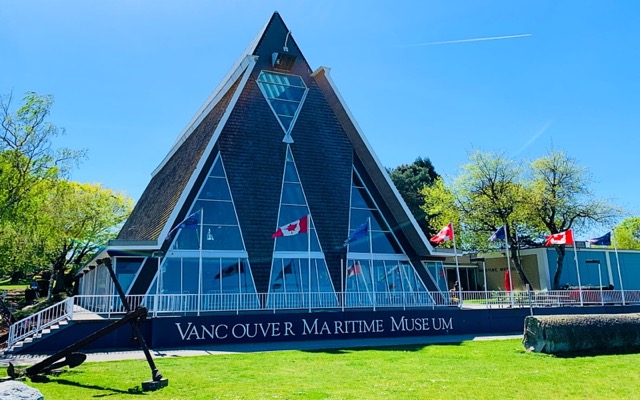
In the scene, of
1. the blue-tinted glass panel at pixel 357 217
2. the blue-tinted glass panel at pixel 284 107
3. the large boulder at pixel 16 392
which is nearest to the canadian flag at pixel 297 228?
the blue-tinted glass panel at pixel 357 217

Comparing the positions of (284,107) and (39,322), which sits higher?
(284,107)

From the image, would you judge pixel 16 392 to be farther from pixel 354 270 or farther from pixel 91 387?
pixel 354 270

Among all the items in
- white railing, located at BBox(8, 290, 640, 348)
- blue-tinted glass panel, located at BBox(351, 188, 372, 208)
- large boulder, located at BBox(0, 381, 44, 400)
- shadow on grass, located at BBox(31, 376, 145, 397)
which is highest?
blue-tinted glass panel, located at BBox(351, 188, 372, 208)

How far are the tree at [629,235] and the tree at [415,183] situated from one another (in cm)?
2834

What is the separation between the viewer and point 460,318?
69.9 feet

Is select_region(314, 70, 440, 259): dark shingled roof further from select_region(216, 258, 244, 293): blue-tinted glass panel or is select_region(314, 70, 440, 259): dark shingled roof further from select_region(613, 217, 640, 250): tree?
select_region(613, 217, 640, 250): tree

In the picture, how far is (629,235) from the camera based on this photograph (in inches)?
2707

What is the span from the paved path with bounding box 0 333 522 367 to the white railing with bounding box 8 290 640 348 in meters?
1.45

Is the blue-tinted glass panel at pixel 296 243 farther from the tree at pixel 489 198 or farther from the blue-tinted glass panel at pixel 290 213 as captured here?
the tree at pixel 489 198

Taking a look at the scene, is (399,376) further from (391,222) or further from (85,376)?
(391,222)

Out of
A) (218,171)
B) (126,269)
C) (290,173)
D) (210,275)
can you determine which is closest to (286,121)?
(290,173)

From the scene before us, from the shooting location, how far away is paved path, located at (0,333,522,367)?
14.0 m

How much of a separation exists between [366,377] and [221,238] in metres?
12.6

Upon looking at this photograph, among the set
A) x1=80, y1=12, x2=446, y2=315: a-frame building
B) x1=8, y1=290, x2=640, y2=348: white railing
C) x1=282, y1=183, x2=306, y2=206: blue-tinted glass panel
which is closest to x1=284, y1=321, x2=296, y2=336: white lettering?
x1=80, y1=12, x2=446, y2=315: a-frame building
